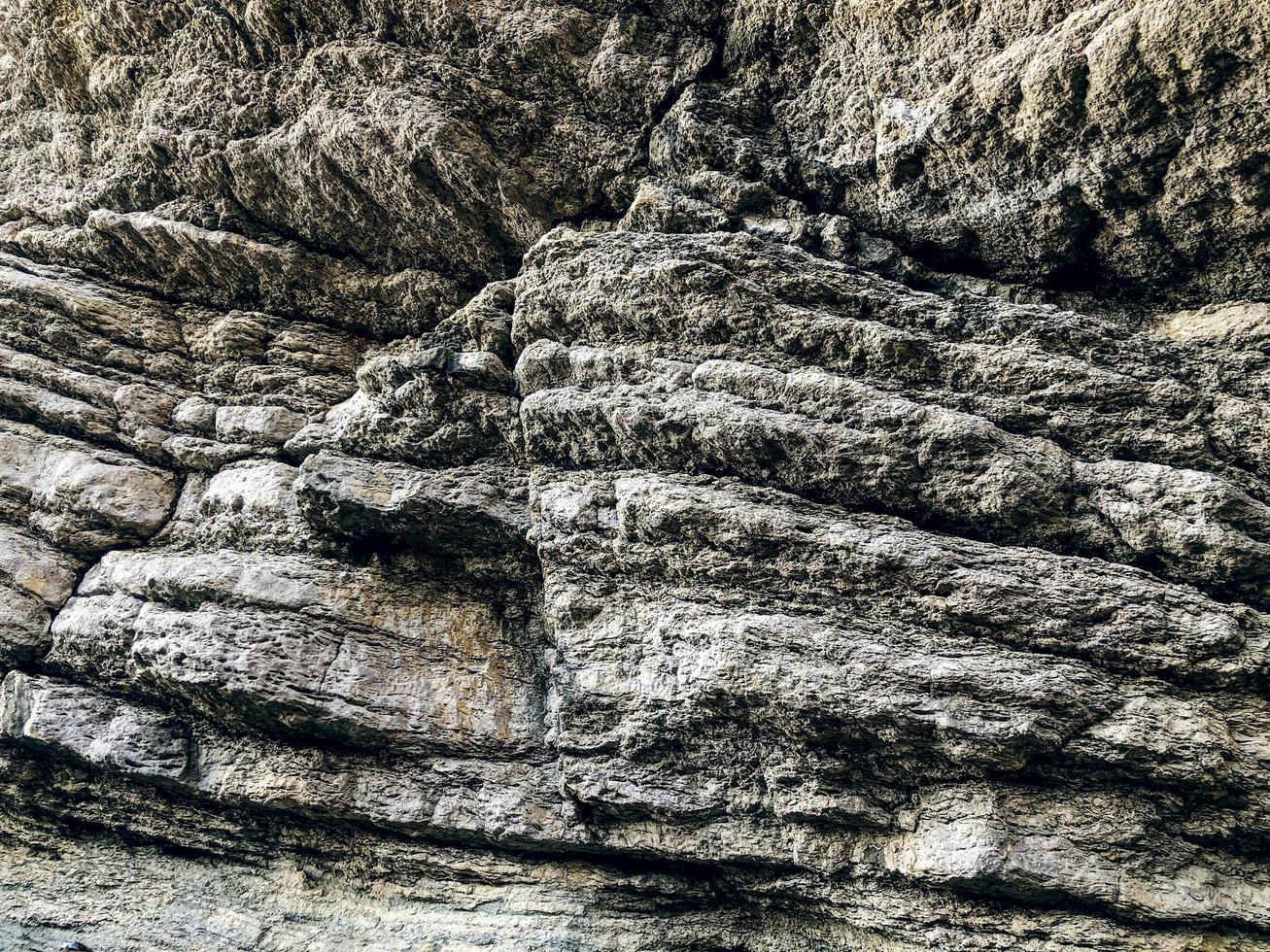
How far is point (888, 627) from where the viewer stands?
9.66m

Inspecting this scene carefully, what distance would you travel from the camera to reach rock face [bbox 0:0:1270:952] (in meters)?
9.08

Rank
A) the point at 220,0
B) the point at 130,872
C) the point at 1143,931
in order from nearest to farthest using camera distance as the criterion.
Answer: the point at 1143,931 < the point at 130,872 < the point at 220,0

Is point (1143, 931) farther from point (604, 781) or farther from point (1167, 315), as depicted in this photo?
point (1167, 315)

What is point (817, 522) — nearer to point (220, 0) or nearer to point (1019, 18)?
point (1019, 18)

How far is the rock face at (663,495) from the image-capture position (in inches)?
357

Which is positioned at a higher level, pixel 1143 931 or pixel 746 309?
pixel 746 309

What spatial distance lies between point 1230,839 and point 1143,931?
1482 millimetres

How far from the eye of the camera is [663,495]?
412 inches

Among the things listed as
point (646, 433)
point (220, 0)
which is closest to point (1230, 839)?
point (646, 433)

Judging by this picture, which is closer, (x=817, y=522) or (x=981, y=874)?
(x=981, y=874)

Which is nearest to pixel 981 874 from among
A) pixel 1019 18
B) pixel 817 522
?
pixel 817 522

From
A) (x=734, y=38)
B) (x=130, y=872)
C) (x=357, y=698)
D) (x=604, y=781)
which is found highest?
(x=734, y=38)

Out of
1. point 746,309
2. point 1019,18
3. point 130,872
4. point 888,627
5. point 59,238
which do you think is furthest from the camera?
point 59,238

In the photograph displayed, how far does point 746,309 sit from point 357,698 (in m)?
8.28
